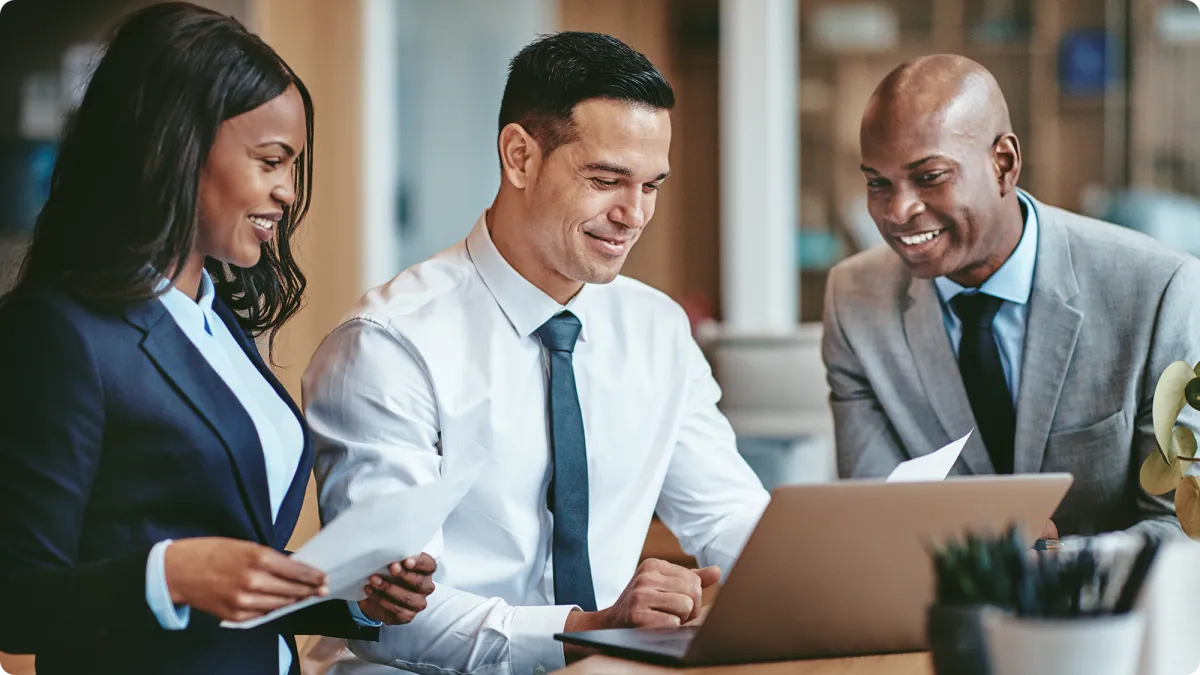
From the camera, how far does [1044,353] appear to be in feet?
6.00

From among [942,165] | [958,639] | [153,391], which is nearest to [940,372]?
[942,165]

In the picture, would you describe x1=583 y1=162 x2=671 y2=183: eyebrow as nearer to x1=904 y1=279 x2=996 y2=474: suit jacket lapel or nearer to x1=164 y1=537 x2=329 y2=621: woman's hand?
x1=904 y1=279 x2=996 y2=474: suit jacket lapel

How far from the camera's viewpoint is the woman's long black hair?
3.77ft

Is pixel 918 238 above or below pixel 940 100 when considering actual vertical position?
below

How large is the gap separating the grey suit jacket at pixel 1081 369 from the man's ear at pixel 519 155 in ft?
2.13

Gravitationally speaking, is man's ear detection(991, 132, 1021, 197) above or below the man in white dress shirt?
above

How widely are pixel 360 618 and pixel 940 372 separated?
0.95 meters

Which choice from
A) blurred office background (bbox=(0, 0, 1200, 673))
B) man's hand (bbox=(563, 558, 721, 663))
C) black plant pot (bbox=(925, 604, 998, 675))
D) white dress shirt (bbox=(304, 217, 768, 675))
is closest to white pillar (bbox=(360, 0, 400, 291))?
blurred office background (bbox=(0, 0, 1200, 673))

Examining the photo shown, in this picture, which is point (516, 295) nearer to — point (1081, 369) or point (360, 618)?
point (360, 618)

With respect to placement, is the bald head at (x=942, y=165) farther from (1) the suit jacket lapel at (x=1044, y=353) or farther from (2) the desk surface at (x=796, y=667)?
(2) the desk surface at (x=796, y=667)

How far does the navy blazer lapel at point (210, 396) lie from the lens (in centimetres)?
116

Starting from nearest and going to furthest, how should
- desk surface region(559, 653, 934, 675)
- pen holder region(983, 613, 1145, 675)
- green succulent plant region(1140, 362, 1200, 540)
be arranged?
1. pen holder region(983, 613, 1145, 675)
2. desk surface region(559, 653, 934, 675)
3. green succulent plant region(1140, 362, 1200, 540)

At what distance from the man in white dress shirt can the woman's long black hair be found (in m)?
0.40

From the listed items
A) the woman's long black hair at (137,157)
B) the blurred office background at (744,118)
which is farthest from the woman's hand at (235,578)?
the blurred office background at (744,118)
